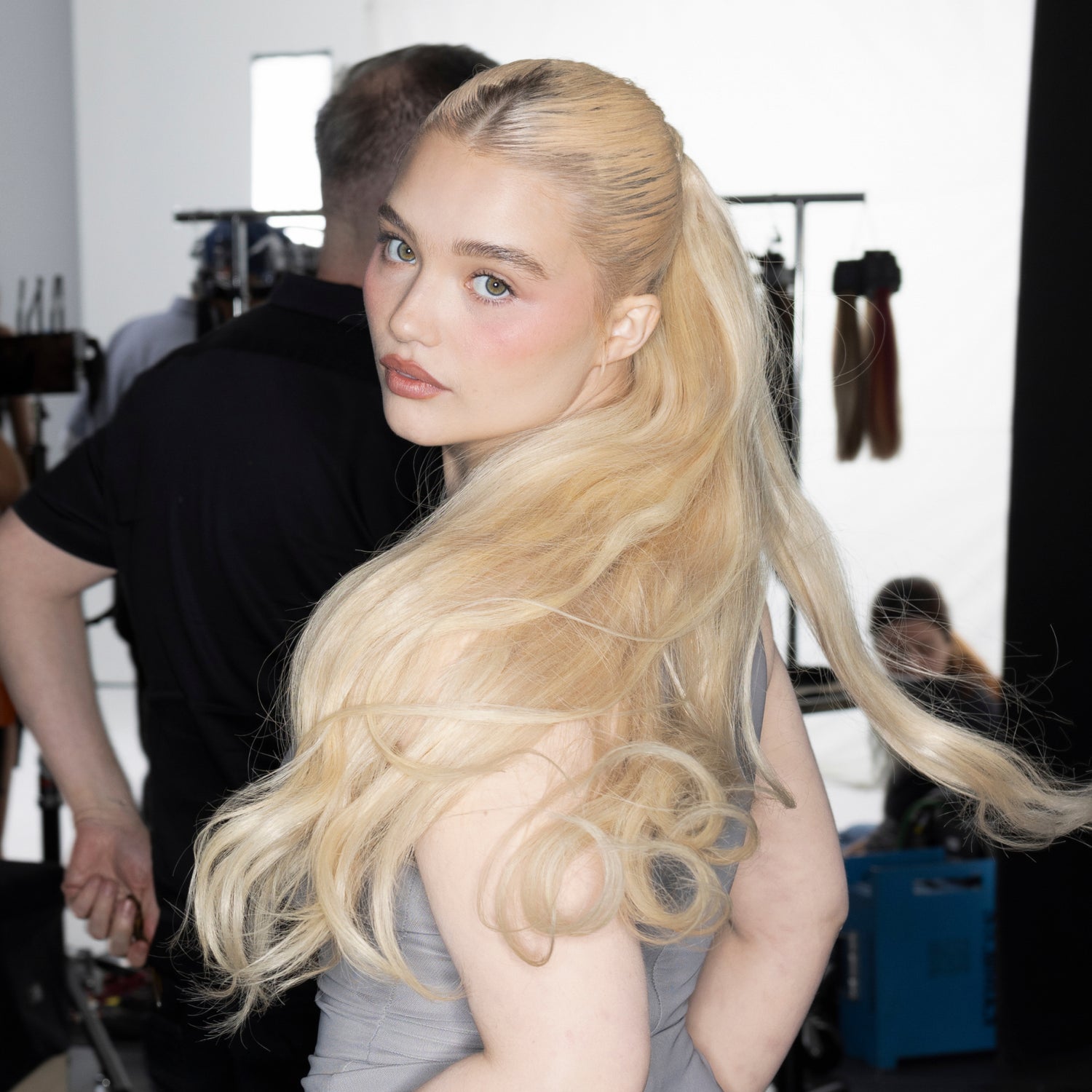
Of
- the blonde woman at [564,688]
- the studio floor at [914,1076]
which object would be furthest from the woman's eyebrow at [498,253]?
the studio floor at [914,1076]

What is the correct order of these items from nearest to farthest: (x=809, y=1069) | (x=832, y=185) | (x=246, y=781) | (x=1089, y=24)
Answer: (x=246, y=781)
(x=1089, y=24)
(x=809, y=1069)
(x=832, y=185)

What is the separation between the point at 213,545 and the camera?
1368mm

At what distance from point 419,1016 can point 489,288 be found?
21.3 inches

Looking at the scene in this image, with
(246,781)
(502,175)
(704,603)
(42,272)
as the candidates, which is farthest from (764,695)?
(42,272)

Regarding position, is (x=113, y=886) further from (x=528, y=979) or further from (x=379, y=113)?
(x=379, y=113)

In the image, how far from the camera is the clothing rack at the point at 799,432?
1.50 m

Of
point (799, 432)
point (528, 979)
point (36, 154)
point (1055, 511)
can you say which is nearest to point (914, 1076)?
point (1055, 511)

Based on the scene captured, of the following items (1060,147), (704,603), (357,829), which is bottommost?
(357,829)

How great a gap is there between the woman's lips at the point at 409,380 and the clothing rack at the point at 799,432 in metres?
0.59

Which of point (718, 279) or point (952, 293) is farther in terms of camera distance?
point (952, 293)

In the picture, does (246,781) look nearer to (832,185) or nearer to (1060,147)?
(1060,147)

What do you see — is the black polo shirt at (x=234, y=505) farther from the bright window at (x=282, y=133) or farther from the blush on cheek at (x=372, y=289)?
the bright window at (x=282, y=133)

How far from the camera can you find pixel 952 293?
3.23 metres

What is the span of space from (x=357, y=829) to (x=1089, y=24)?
2.04 metres
